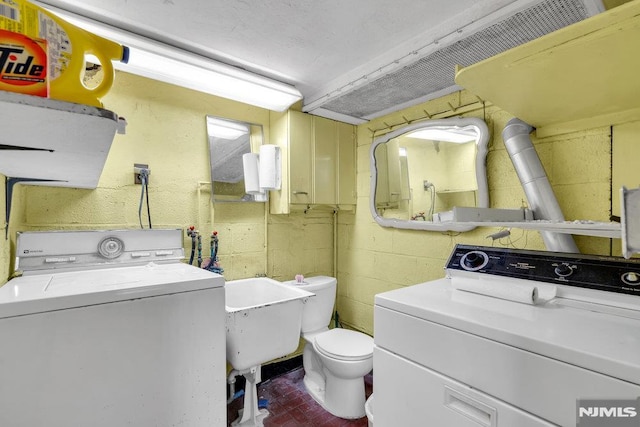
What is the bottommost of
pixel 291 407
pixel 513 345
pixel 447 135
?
pixel 291 407

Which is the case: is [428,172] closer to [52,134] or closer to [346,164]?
[346,164]

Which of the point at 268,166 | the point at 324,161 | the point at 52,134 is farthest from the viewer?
the point at 324,161

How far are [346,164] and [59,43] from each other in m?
2.21

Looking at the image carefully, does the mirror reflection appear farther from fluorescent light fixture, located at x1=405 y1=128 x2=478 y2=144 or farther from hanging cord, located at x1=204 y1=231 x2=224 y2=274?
fluorescent light fixture, located at x1=405 y1=128 x2=478 y2=144

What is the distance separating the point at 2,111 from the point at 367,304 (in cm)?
254

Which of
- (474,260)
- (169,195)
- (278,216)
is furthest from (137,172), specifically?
(474,260)

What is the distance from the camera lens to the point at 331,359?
196 cm

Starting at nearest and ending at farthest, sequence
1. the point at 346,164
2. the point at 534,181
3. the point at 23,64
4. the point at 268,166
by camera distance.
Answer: the point at 23,64 < the point at 534,181 < the point at 268,166 < the point at 346,164

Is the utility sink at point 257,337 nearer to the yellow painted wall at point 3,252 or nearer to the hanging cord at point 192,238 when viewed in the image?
the hanging cord at point 192,238

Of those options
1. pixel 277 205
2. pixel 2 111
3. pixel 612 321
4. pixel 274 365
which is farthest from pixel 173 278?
pixel 612 321

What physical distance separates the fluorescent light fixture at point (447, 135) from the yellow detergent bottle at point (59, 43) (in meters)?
1.96

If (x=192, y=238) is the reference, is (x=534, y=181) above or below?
above

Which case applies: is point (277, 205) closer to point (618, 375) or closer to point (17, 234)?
point (17, 234)

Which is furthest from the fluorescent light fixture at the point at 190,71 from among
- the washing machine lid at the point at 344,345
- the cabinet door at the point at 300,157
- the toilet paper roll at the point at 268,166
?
→ the washing machine lid at the point at 344,345
